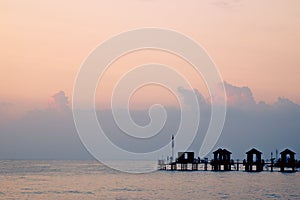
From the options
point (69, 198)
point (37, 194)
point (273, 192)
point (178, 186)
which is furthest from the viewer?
point (178, 186)

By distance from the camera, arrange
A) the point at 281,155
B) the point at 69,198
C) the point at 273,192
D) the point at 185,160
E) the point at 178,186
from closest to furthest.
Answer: the point at 69,198 < the point at 273,192 < the point at 178,186 < the point at 281,155 < the point at 185,160

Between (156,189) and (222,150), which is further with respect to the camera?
(222,150)

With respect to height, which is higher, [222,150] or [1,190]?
[222,150]

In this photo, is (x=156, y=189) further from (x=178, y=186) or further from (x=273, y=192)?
(x=273, y=192)

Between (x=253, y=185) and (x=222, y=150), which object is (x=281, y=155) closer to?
(x=222, y=150)

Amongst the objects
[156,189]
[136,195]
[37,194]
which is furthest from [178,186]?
[37,194]

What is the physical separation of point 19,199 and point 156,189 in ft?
64.4

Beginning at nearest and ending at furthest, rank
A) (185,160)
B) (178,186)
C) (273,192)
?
(273,192) < (178,186) < (185,160)

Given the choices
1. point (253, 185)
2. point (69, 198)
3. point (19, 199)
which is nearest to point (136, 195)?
point (69, 198)

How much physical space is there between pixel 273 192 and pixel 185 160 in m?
38.7

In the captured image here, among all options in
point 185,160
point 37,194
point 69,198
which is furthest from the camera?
point 185,160

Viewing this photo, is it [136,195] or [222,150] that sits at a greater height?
[222,150]

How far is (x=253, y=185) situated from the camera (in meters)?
80.9

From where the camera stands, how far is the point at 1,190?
2889 inches
